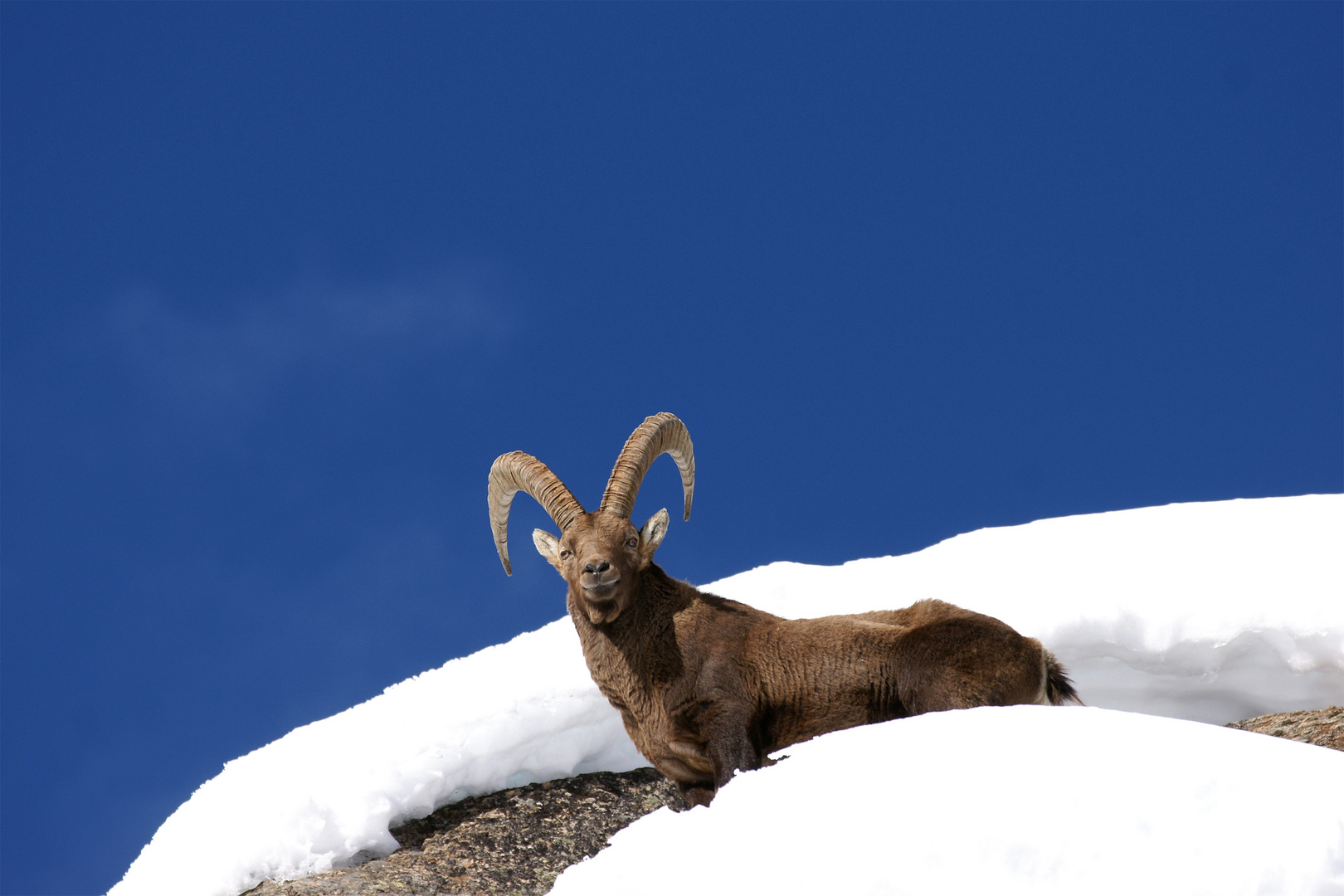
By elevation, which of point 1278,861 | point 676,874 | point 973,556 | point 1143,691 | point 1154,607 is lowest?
point 1278,861

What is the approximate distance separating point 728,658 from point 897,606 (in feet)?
15.3

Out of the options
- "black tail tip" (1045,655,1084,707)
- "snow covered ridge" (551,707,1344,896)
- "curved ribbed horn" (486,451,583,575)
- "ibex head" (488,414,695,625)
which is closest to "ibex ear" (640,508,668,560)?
"ibex head" (488,414,695,625)

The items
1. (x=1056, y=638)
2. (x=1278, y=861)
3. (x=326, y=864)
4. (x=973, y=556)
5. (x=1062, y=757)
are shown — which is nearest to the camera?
(x=1278, y=861)

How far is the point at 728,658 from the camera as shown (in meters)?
8.44

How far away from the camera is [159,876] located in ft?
34.1

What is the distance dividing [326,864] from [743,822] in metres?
6.14

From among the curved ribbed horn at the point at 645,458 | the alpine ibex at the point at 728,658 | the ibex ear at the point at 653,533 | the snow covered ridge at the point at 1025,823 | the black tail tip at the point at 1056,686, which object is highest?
the curved ribbed horn at the point at 645,458

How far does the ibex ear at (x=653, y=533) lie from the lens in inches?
346

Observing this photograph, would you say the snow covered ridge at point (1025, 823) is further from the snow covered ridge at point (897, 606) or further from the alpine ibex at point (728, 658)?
the snow covered ridge at point (897, 606)

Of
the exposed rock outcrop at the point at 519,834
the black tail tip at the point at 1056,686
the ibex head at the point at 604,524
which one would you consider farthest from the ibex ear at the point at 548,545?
the black tail tip at the point at 1056,686

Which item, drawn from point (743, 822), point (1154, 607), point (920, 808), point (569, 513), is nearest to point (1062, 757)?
point (920, 808)

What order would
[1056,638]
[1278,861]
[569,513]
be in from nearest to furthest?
[1278,861], [569,513], [1056,638]

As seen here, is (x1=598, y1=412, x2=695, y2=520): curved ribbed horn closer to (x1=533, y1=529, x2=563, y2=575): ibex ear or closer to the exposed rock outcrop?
(x1=533, y1=529, x2=563, y2=575): ibex ear

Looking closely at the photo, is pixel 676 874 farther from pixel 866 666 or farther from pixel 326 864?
pixel 326 864
